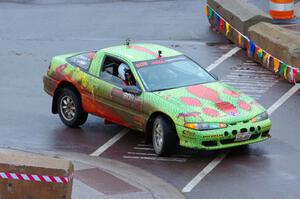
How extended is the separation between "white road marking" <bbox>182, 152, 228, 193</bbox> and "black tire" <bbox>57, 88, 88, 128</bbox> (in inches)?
119

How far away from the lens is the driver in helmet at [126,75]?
16016 mm

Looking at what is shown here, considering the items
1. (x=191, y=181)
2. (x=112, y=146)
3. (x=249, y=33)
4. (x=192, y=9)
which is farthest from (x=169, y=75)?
(x=192, y=9)

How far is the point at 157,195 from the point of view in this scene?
13320 mm

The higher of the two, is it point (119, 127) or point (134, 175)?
point (134, 175)

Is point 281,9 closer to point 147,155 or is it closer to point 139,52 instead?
point 139,52

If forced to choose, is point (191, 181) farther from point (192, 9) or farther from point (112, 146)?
point (192, 9)

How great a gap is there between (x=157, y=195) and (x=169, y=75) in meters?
3.24

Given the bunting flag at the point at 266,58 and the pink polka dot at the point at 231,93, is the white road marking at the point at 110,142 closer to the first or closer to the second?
the pink polka dot at the point at 231,93

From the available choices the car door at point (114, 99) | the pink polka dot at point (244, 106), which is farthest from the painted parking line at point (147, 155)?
the pink polka dot at point (244, 106)

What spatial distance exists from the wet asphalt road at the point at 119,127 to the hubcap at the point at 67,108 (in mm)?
243

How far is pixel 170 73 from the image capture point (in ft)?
52.7

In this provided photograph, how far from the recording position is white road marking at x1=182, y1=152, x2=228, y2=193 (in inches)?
541

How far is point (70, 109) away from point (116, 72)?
1.31 meters

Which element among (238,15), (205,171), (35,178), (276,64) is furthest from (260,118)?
(238,15)
